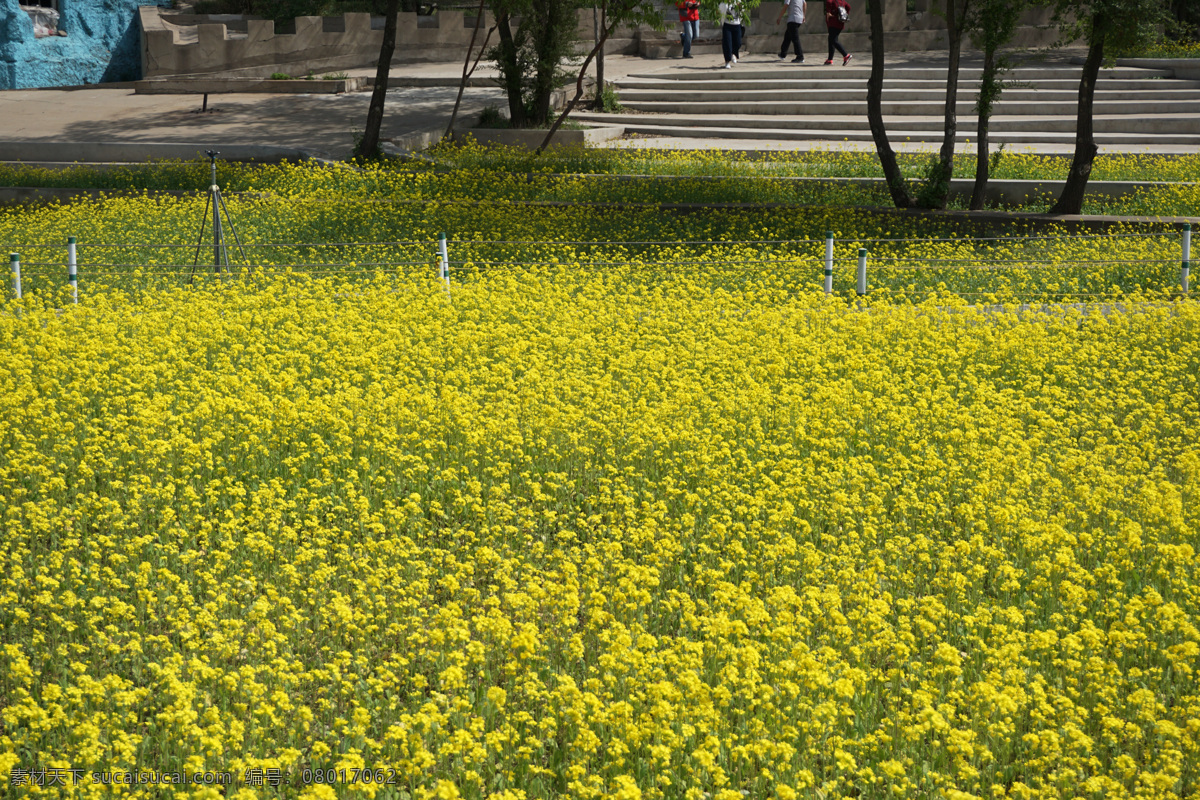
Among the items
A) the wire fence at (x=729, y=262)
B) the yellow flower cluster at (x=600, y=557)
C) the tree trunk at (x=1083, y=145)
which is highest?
the tree trunk at (x=1083, y=145)

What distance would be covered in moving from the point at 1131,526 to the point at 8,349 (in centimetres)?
877

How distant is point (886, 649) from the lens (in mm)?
5418

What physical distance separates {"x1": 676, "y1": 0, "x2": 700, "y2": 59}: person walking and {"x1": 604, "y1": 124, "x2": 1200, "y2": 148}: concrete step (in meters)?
7.30

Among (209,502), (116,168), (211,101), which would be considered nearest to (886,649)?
(209,502)

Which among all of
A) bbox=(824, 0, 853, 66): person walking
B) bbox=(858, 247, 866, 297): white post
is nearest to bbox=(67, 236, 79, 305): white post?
bbox=(858, 247, 866, 297): white post

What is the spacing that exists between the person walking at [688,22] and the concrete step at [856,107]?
524 cm

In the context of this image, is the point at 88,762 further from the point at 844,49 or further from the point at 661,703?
the point at 844,49

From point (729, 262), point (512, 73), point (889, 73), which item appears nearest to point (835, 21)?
point (889, 73)

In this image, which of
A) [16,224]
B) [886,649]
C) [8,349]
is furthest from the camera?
[16,224]

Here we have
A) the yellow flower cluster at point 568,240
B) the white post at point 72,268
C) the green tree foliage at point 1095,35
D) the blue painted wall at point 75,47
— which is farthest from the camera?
the blue painted wall at point 75,47

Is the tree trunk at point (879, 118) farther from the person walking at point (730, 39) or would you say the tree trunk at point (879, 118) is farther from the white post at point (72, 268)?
the person walking at point (730, 39)

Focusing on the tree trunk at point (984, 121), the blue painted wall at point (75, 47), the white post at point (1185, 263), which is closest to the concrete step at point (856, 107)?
the tree trunk at point (984, 121)

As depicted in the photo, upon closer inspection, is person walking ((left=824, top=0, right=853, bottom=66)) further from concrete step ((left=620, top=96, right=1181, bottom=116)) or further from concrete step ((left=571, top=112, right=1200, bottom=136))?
concrete step ((left=571, top=112, right=1200, bottom=136))

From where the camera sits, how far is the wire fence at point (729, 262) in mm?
13570
